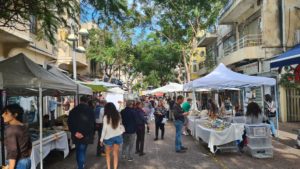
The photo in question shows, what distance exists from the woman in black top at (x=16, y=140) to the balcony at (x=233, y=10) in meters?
21.0

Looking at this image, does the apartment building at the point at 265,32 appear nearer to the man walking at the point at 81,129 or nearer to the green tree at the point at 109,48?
the green tree at the point at 109,48

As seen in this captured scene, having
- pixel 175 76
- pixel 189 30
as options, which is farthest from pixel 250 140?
pixel 175 76

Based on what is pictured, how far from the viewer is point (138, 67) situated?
48.7m

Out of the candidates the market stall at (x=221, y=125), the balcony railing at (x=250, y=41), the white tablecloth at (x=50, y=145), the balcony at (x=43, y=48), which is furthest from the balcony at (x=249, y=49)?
the white tablecloth at (x=50, y=145)

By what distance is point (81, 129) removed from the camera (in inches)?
356

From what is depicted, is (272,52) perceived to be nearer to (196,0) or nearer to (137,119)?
(137,119)

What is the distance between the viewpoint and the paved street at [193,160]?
9984 millimetres

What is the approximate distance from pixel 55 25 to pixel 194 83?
627 cm

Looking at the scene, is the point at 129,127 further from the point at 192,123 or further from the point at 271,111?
the point at 271,111

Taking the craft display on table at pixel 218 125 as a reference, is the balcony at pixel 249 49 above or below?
above

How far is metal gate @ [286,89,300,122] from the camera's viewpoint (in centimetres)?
2175

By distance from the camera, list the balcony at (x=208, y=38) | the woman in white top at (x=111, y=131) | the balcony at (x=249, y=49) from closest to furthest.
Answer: the woman in white top at (x=111, y=131)
the balcony at (x=249, y=49)
the balcony at (x=208, y=38)

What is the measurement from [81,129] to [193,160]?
11.4ft

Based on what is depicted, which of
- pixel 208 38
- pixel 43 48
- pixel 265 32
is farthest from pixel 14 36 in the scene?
pixel 208 38
